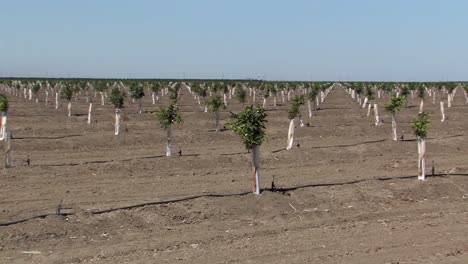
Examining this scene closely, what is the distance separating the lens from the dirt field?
13.2 meters

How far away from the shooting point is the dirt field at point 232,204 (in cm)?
1320

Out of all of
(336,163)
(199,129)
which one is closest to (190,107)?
(199,129)

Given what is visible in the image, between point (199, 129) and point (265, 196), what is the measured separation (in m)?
20.0

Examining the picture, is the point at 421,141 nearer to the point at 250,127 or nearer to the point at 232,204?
the point at 250,127

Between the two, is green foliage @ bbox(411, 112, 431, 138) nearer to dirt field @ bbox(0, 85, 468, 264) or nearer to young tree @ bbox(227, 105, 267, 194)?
dirt field @ bbox(0, 85, 468, 264)

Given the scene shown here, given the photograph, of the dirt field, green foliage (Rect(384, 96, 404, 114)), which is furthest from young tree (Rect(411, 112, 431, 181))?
green foliage (Rect(384, 96, 404, 114))

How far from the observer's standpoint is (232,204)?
17.0 m

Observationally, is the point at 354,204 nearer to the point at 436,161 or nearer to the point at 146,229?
the point at 146,229

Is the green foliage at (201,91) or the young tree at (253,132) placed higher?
the green foliage at (201,91)

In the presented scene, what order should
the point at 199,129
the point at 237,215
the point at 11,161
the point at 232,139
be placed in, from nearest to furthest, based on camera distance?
1. the point at 237,215
2. the point at 11,161
3. the point at 232,139
4. the point at 199,129

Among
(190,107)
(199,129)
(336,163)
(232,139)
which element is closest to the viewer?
(336,163)

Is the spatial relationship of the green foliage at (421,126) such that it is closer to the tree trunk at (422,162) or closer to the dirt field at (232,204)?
the tree trunk at (422,162)

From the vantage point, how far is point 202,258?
12.7 meters

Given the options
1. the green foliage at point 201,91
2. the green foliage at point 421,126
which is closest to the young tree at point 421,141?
the green foliage at point 421,126
